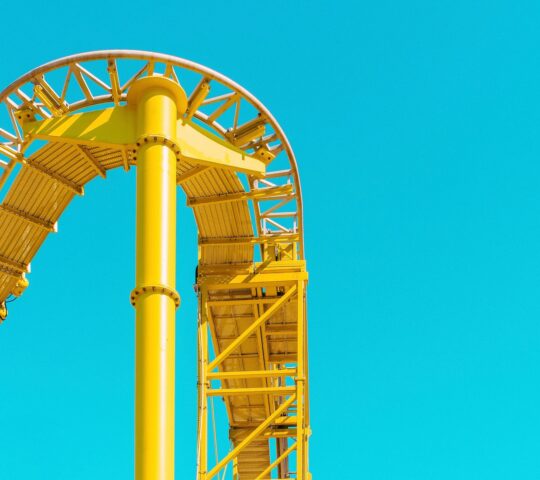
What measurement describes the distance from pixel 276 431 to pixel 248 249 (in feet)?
19.8

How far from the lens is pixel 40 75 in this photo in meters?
24.8

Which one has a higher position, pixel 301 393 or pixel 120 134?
pixel 120 134

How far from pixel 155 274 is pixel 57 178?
5.92m

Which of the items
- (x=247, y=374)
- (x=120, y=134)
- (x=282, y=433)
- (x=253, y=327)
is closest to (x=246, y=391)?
(x=247, y=374)

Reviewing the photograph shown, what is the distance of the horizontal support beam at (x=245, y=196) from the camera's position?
2762 centimetres

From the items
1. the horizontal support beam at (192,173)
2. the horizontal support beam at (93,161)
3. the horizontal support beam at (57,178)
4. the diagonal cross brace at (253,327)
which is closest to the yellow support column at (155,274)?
the horizontal support beam at (192,173)

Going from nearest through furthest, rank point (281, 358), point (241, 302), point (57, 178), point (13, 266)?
1. point (57, 178)
2. point (13, 266)
3. point (241, 302)
4. point (281, 358)

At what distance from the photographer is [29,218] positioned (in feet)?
90.3

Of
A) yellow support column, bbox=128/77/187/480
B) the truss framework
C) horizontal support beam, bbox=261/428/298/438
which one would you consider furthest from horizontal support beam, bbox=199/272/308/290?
yellow support column, bbox=128/77/187/480

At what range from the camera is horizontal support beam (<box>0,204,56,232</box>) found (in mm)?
27234

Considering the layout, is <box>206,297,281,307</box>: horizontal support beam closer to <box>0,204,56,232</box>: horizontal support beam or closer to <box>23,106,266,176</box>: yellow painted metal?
<box>0,204,56,232</box>: horizontal support beam

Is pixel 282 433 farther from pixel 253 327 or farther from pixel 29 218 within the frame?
pixel 29 218

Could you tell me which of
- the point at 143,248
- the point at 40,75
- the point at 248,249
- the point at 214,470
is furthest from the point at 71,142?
the point at 214,470

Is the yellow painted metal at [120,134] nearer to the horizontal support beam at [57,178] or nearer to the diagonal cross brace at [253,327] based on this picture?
the horizontal support beam at [57,178]
